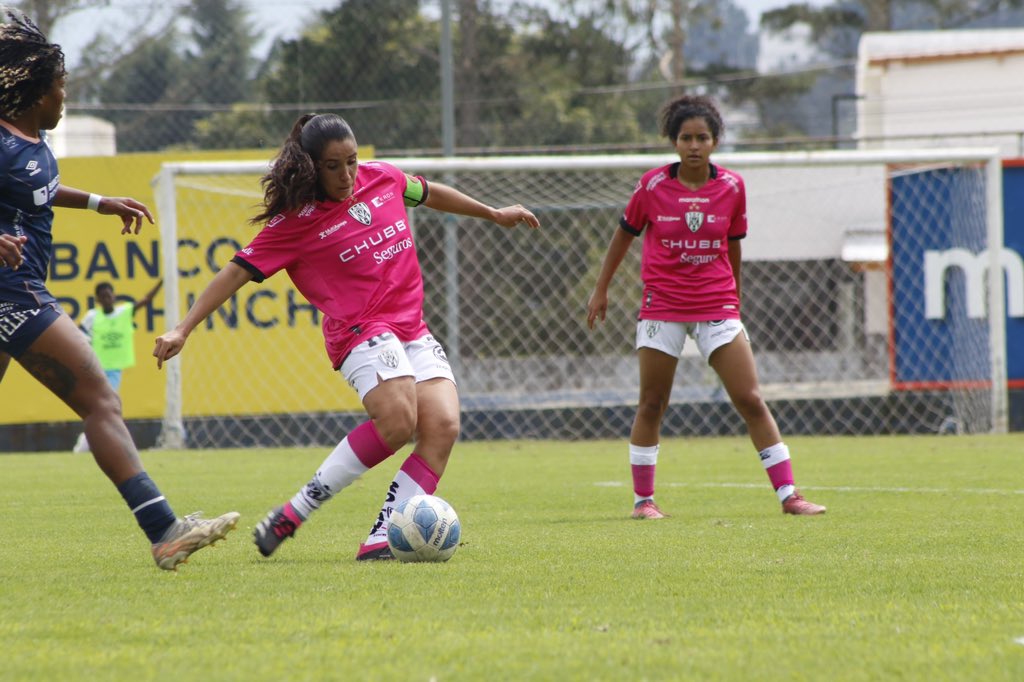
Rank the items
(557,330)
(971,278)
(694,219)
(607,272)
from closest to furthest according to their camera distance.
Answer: (694,219)
(607,272)
(971,278)
(557,330)

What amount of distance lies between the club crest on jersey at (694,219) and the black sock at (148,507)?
3.20 metres

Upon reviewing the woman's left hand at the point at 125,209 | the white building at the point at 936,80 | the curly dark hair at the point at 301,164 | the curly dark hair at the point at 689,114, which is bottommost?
the woman's left hand at the point at 125,209

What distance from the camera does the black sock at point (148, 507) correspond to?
4.89m

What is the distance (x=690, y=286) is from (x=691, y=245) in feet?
0.68

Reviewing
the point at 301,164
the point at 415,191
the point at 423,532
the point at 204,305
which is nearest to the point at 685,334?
the point at 415,191

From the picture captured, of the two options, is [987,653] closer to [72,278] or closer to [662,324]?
[662,324]

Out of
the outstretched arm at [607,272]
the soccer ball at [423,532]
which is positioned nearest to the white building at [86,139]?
the outstretched arm at [607,272]

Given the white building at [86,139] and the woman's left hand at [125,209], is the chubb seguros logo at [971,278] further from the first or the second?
the white building at [86,139]

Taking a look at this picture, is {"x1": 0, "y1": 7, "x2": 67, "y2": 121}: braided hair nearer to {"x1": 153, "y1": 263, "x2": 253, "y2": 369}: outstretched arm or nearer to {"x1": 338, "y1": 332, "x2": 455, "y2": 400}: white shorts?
{"x1": 153, "y1": 263, "x2": 253, "y2": 369}: outstretched arm

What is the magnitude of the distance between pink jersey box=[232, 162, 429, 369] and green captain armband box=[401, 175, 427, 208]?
27cm

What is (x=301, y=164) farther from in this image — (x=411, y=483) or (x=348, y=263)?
(x=411, y=483)

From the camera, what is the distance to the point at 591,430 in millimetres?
14508

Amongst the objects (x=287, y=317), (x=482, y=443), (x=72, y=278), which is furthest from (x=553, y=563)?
(x=72, y=278)

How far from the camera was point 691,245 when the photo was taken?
705cm
